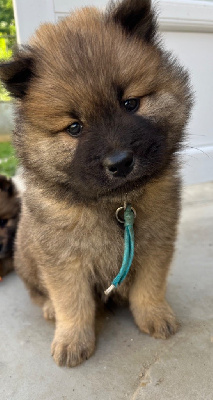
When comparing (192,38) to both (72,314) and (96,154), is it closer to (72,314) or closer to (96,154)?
(96,154)

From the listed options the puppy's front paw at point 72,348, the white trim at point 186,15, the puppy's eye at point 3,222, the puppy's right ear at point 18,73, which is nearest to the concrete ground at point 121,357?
the puppy's front paw at point 72,348

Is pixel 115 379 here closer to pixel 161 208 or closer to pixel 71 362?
pixel 71 362

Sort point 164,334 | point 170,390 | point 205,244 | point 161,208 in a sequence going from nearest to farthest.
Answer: point 170,390 → point 161,208 → point 164,334 → point 205,244

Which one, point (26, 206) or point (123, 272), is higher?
point (26, 206)

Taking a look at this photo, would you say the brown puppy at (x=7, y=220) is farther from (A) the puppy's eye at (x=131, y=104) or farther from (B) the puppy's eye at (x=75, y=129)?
(A) the puppy's eye at (x=131, y=104)

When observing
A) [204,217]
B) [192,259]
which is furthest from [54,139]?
[204,217]

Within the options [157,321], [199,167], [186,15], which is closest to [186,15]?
[186,15]
